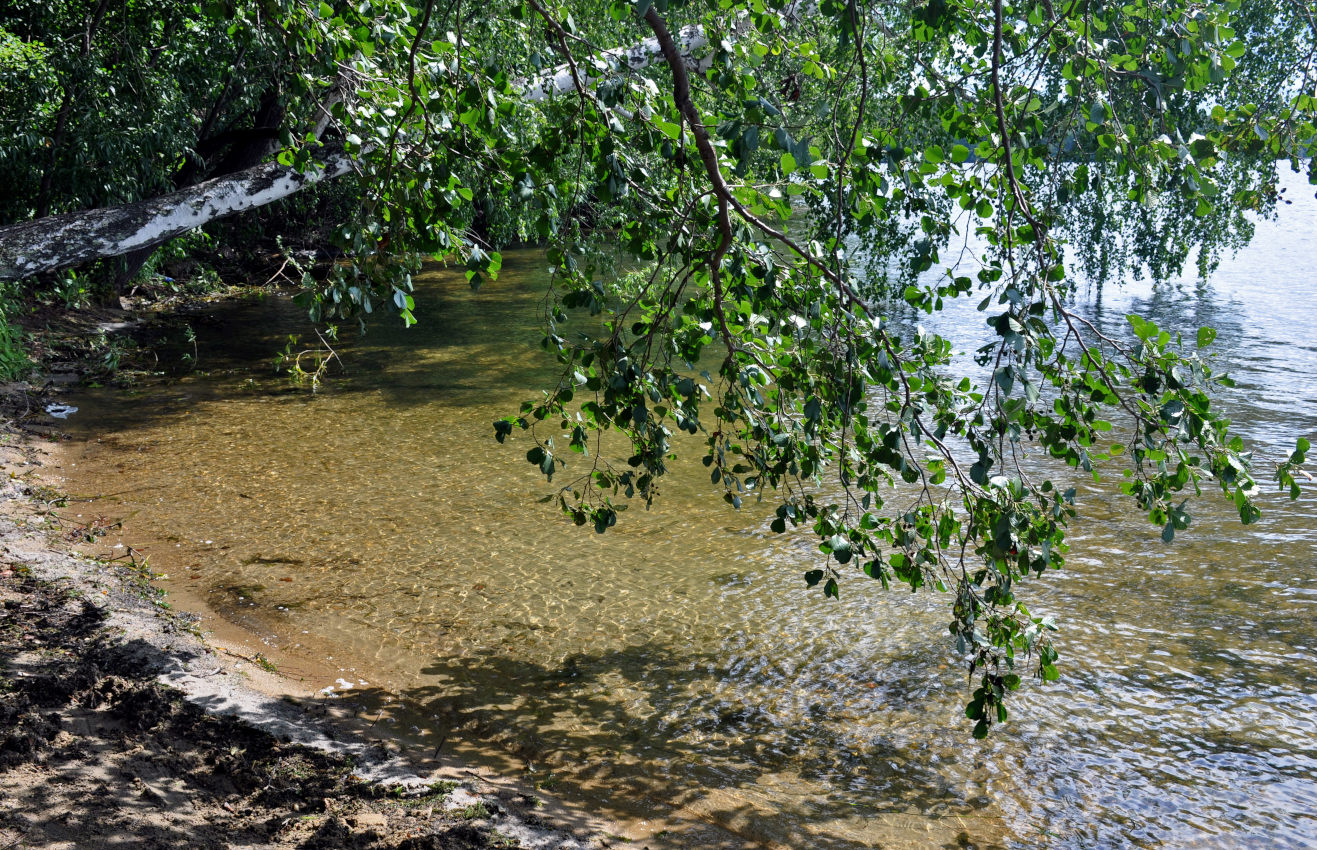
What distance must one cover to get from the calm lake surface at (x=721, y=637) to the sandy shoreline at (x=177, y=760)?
0.45 meters

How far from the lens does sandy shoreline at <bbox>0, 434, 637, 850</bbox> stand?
3797 millimetres

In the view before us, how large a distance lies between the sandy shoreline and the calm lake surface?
45 centimetres

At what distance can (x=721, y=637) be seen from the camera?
21.1ft

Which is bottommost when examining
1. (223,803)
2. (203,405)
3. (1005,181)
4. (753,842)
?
(753,842)

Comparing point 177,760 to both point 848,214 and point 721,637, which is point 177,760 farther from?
point 848,214

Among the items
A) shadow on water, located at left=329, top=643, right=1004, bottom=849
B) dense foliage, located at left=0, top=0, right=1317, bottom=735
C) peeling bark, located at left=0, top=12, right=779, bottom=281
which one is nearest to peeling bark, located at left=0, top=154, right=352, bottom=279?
peeling bark, located at left=0, top=12, right=779, bottom=281

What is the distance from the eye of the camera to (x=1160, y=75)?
3.37 metres

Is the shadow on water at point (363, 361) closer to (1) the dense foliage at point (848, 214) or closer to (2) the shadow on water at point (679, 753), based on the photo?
(2) the shadow on water at point (679, 753)

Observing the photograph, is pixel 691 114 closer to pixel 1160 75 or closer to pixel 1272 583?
pixel 1160 75

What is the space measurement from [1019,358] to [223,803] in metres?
3.53

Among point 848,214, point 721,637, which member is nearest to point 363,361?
point 721,637

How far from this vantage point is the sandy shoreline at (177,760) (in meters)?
3.80

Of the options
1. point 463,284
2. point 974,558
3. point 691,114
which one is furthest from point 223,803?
point 463,284

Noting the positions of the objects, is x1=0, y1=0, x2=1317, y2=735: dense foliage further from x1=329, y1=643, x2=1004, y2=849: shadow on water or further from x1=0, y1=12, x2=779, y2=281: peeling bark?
x1=0, y1=12, x2=779, y2=281: peeling bark
